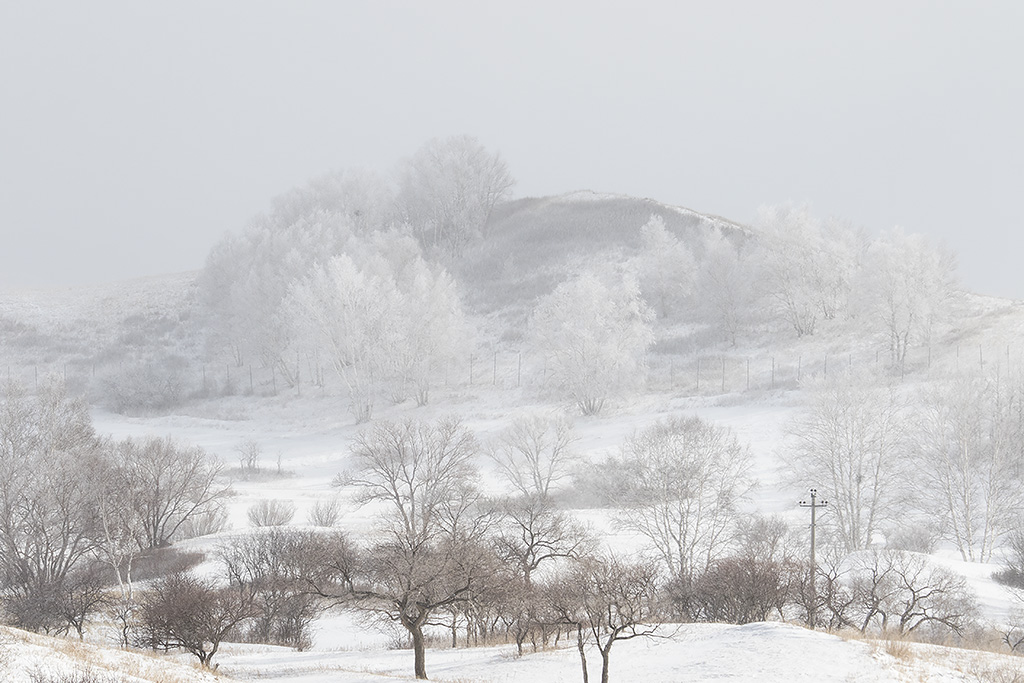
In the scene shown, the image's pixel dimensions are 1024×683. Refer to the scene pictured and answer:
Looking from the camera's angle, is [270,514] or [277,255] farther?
[277,255]

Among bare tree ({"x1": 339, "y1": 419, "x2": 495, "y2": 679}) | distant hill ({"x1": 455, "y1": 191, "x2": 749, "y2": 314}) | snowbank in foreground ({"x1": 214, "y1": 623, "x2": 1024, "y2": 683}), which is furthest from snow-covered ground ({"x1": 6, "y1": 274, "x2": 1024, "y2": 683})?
distant hill ({"x1": 455, "y1": 191, "x2": 749, "y2": 314})

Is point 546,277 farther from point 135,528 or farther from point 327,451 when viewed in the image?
point 135,528

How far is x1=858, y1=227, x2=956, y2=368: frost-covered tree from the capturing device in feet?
218

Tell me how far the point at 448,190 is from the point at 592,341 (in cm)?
5312

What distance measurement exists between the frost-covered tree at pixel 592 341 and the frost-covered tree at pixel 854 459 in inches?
815

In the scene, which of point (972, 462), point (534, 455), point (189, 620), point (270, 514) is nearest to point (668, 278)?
point (534, 455)

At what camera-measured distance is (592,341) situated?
214 ft

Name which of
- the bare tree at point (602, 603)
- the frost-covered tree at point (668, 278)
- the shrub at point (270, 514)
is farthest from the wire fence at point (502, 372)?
the bare tree at point (602, 603)

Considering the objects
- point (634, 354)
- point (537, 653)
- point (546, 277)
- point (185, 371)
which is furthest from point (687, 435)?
point (185, 371)

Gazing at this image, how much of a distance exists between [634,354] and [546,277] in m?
31.8

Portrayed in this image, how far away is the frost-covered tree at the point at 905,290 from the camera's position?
2618 inches

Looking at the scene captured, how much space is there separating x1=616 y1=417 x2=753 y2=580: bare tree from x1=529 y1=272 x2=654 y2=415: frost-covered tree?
63.9ft

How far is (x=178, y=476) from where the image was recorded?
47.5 meters

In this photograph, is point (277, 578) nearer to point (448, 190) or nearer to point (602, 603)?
point (602, 603)
